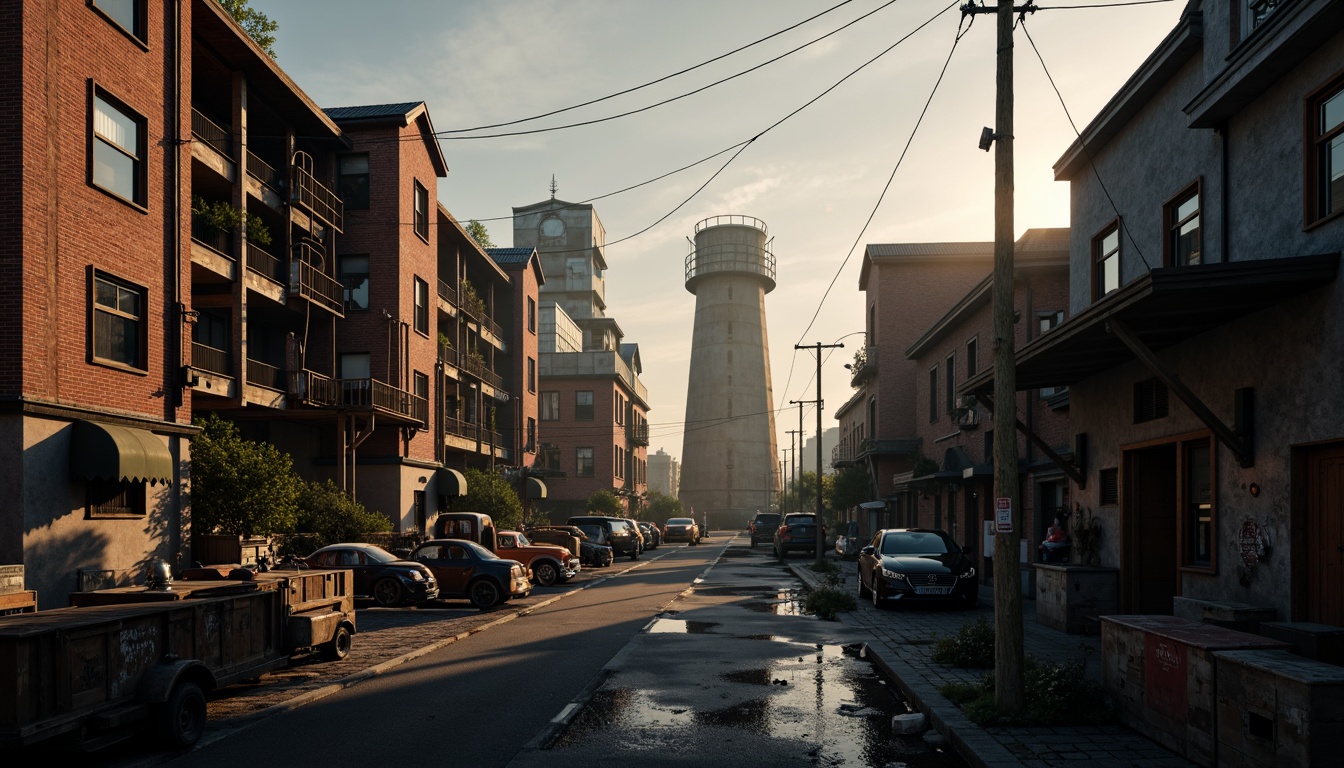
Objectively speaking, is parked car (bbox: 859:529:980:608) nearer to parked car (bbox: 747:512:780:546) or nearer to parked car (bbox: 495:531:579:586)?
parked car (bbox: 495:531:579:586)

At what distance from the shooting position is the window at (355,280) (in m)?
34.4

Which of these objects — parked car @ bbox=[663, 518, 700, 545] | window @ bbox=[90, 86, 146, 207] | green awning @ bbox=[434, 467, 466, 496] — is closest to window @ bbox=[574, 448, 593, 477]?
parked car @ bbox=[663, 518, 700, 545]

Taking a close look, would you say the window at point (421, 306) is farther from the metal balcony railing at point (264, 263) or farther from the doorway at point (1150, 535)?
the doorway at point (1150, 535)

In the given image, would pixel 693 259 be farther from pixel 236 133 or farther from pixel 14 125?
pixel 14 125

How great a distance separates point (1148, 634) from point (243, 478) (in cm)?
1893

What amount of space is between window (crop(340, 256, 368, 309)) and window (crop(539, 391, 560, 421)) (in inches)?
→ 1504

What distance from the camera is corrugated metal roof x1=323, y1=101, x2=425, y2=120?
112ft

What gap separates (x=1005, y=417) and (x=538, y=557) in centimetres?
2002

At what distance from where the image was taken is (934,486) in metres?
33.4

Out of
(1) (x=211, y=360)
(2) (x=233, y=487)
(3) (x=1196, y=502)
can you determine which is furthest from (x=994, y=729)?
(1) (x=211, y=360)

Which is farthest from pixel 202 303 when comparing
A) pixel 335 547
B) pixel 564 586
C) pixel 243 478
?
pixel 564 586

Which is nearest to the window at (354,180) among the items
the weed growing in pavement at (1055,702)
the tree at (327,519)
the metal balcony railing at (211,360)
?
the metal balcony railing at (211,360)

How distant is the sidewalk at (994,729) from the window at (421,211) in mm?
24802

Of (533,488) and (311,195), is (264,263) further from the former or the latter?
(533,488)
